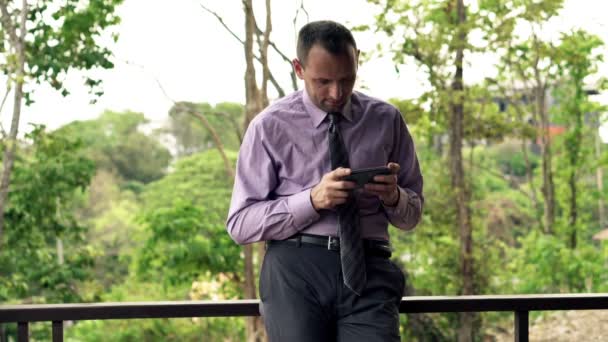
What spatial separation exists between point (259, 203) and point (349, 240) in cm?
21

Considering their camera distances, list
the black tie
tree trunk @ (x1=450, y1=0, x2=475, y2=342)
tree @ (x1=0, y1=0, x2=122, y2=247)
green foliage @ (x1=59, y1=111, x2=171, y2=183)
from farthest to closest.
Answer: green foliage @ (x1=59, y1=111, x2=171, y2=183) → tree trunk @ (x1=450, y1=0, x2=475, y2=342) → tree @ (x1=0, y1=0, x2=122, y2=247) → the black tie

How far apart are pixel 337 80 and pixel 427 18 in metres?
8.88

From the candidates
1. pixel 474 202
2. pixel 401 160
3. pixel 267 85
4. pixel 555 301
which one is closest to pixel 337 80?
pixel 401 160

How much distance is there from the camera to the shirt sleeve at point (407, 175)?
190cm

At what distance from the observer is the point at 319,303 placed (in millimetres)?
1830

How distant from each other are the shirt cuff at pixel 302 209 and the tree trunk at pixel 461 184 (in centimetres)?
867

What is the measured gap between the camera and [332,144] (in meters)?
1.82

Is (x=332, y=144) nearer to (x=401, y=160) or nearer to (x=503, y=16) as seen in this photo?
(x=401, y=160)

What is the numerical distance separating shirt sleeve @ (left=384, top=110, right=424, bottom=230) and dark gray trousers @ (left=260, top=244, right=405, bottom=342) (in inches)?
5.3

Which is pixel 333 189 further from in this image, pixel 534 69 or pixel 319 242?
pixel 534 69

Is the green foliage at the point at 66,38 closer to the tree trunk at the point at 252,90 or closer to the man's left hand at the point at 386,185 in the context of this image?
the tree trunk at the point at 252,90

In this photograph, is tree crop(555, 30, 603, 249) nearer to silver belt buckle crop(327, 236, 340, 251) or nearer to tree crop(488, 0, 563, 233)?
tree crop(488, 0, 563, 233)

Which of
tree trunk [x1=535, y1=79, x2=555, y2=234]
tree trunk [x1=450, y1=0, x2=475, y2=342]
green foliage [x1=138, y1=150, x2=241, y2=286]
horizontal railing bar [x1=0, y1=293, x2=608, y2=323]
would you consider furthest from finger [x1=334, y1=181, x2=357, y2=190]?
tree trunk [x1=535, y1=79, x2=555, y2=234]

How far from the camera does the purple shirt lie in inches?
72.3
